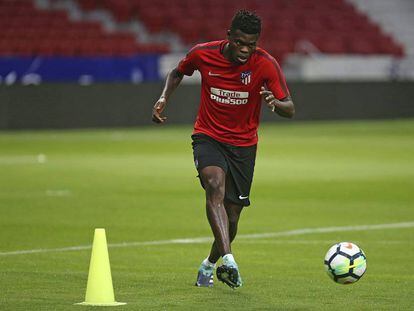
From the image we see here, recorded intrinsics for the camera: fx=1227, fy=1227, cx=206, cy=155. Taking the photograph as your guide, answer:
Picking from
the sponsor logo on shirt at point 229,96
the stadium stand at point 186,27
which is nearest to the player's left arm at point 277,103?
the sponsor logo on shirt at point 229,96

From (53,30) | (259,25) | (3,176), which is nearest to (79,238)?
(259,25)

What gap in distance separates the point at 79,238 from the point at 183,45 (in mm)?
28034

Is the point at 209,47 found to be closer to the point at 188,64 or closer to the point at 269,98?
the point at 188,64

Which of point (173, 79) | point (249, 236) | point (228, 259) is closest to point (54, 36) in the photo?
point (249, 236)

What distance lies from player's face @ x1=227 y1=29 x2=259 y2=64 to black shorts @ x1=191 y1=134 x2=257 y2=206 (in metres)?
0.72

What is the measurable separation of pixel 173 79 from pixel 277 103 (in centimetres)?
108

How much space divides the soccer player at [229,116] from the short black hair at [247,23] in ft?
0.40

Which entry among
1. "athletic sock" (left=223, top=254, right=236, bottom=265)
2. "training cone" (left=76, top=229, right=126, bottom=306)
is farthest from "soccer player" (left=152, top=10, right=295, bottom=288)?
"training cone" (left=76, top=229, right=126, bottom=306)

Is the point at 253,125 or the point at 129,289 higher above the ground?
the point at 253,125

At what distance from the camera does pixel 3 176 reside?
69.2ft

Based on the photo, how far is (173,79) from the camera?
1019 centimetres

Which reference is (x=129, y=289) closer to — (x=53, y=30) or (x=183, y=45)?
(x=53, y=30)

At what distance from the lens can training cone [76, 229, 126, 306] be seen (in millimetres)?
8453

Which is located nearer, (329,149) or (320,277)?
(320,277)
